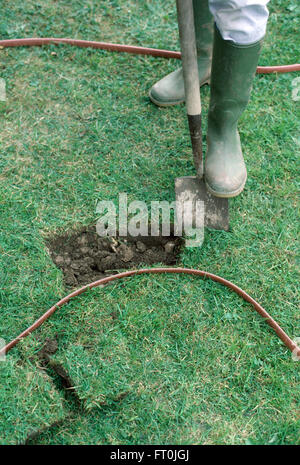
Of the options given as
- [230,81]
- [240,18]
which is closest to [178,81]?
[230,81]

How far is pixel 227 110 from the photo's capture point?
8.50ft

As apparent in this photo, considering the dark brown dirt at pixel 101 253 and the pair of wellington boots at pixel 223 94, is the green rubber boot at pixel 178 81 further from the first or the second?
the dark brown dirt at pixel 101 253

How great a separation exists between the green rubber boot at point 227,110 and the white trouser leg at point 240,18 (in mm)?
41

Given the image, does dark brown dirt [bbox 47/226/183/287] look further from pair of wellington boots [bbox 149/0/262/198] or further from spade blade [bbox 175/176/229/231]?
pair of wellington boots [bbox 149/0/262/198]

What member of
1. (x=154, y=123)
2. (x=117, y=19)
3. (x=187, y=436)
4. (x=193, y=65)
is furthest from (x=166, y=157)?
(x=187, y=436)

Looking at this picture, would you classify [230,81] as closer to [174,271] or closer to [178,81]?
[178,81]

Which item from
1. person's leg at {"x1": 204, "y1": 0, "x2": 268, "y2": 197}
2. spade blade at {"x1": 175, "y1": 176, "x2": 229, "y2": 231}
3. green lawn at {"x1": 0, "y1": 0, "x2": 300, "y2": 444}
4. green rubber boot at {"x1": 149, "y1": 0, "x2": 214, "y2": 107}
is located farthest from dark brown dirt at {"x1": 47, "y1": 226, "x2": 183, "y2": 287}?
green rubber boot at {"x1": 149, "y1": 0, "x2": 214, "y2": 107}

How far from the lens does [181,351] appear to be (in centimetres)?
243

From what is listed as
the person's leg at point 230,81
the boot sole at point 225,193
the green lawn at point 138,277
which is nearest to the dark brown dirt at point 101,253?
the green lawn at point 138,277

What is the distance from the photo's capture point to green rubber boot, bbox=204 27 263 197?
238 cm

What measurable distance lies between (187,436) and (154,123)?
75.6 inches

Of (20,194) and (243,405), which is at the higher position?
(20,194)

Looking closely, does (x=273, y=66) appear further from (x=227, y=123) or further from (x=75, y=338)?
(x=75, y=338)
